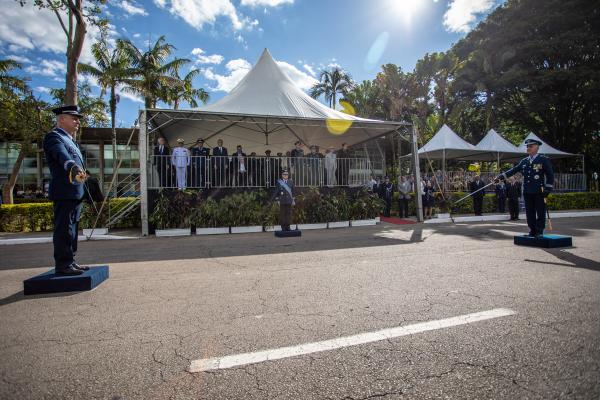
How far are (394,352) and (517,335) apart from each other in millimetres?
1073

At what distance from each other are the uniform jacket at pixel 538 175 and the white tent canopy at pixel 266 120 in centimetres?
592

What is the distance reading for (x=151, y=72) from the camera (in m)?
24.7

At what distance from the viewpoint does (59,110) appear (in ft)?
14.1

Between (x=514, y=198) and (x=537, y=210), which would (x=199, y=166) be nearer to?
(x=537, y=210)

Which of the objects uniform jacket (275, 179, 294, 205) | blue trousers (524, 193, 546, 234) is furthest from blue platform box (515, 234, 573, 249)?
uniform jacket (275, 179, 294, 205)

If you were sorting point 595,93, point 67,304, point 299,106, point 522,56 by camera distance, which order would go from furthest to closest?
point 522,56, point 595,93, point 299,106, point 67,304

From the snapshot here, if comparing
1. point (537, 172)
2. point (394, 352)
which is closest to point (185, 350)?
point (394, 352)

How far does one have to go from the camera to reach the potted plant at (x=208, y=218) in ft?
35.2

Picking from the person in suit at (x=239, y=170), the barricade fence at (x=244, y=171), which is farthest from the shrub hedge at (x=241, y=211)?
the person in suit at (x=239, y=170)

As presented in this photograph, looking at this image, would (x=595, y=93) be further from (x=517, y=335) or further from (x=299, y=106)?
(x=517, y=335)

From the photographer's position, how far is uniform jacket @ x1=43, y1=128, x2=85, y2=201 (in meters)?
4.05

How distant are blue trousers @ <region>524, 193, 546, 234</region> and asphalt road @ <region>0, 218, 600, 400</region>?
1271 mm

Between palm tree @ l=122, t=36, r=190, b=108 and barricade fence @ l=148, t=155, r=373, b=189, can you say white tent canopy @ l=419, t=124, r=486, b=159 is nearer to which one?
barricade fence @ l=148, t=155, r=373, b=189

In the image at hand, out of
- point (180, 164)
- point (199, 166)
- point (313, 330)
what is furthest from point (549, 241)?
point (180, 164)
